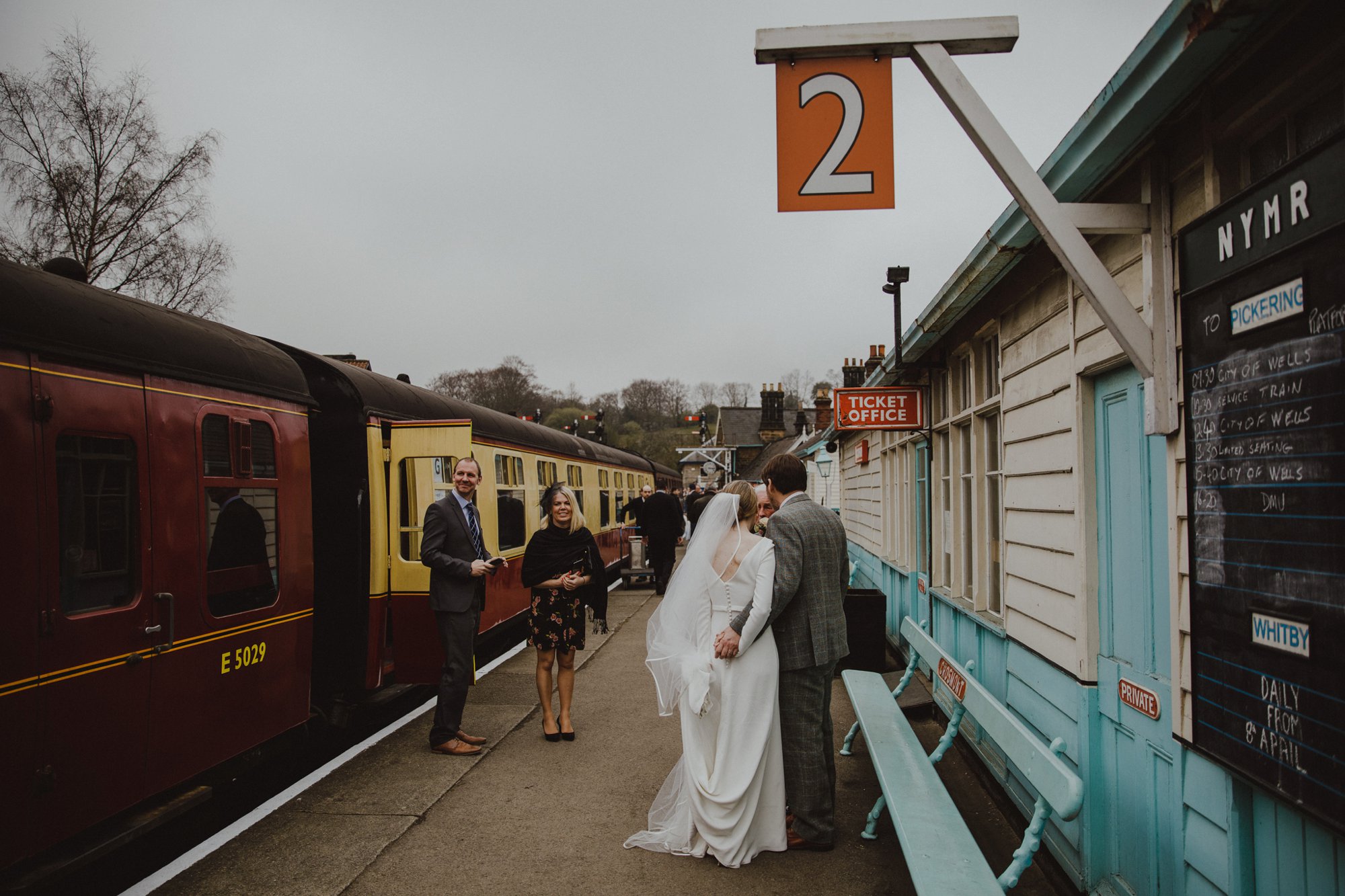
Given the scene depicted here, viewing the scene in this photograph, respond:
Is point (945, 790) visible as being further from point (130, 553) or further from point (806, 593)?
point (130, 553)

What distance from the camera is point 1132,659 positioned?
347cm

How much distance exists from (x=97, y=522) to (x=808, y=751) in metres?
3.46

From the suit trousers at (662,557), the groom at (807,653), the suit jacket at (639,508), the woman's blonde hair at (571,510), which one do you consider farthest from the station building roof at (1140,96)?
the suit trousers at (662,557)

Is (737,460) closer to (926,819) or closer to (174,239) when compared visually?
(174,239)

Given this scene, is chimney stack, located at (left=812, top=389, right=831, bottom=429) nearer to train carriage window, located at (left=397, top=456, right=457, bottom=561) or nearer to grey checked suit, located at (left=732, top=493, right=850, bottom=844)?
train carriage window, located at (left=397, top=456, right=457, bottom=561)

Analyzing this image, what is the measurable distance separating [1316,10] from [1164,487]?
5.28ft

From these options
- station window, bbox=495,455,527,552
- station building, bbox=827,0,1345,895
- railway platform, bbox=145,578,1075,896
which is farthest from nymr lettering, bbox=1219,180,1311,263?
station window, bbox=495,455,527,552

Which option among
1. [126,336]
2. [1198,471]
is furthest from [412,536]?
[1198,471]

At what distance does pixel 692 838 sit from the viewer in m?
4.34

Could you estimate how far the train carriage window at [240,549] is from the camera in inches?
174

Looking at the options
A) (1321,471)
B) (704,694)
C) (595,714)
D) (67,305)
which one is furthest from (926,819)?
(67,305)

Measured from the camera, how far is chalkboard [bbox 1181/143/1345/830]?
204 centimetres

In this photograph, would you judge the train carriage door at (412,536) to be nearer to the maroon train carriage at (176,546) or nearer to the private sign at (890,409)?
the maroon train carriage at (176,546)

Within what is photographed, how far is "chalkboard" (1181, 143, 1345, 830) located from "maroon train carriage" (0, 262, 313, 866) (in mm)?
4149
